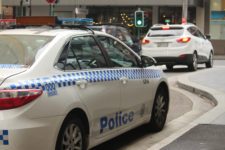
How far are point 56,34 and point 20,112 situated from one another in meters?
1.32

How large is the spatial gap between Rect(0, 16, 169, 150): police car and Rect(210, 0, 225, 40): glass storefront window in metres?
32.8

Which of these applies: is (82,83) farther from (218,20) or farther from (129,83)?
(218,20)

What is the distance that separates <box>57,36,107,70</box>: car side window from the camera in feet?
18.1

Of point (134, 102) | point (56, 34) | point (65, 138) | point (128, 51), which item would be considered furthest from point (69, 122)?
point (128, 51)

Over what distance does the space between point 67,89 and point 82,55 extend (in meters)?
0.76

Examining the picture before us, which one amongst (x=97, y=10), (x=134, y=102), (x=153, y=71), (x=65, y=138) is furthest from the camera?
(x=97, y=10)

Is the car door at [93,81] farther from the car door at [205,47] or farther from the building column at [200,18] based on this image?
the building column at [200,18]

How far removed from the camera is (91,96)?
18.5 feet

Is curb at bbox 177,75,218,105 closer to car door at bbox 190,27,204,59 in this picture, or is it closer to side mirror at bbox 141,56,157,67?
side mirror at bbox 141,56,157,67

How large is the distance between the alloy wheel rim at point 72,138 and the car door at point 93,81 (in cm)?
27

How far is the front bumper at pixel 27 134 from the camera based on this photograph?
4570 millimetres

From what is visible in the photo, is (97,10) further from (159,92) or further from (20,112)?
(20,112)

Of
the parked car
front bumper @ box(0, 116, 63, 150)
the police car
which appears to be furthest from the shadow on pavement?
the parked car

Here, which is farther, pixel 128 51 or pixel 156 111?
pixel 156 111
